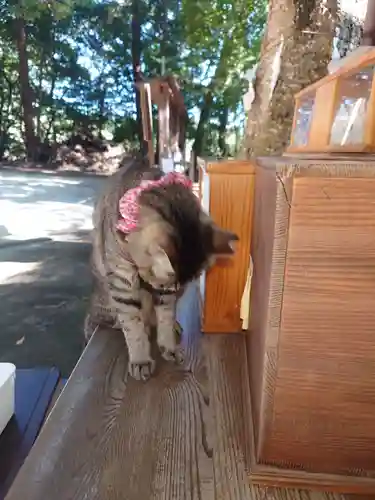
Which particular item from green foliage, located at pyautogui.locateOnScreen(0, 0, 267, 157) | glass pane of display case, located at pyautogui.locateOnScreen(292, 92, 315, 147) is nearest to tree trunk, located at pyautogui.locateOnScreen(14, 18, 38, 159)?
green foliage, located at pyautogui.locateOnScreen(0, 0, 267, 157)

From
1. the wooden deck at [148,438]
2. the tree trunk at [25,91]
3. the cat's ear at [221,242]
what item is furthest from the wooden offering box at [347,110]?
the tree trunk at [25,91]

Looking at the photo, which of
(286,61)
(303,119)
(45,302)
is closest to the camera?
(303,119)

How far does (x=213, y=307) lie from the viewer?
A: 3.76 feet

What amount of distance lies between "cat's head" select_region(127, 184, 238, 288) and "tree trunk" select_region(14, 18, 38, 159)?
14.4ft

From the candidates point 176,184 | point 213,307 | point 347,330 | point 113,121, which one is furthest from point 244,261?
point 113,121

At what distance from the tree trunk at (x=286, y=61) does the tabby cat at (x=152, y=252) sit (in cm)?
88

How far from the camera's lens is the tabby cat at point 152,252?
95 cm

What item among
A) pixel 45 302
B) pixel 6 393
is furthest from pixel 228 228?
pixel 45 302

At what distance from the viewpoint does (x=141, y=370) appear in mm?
969

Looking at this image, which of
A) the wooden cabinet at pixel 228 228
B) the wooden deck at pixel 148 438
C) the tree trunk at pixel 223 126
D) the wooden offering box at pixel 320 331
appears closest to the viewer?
the wooden offering box at pixel 320 331

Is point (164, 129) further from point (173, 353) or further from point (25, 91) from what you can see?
point (173, 353)

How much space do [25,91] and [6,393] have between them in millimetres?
4513

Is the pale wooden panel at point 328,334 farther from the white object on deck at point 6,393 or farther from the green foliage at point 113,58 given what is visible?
the green foliage at point 113,58

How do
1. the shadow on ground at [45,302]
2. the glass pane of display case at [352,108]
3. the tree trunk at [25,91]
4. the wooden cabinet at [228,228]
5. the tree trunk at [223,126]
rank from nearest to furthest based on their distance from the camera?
the glass pane of display case at [352,108], the wooden cabinet at [228,228], the shadow on ground at [45,302], the tree trunk at [25,91], the tree trunk at [223,126]
